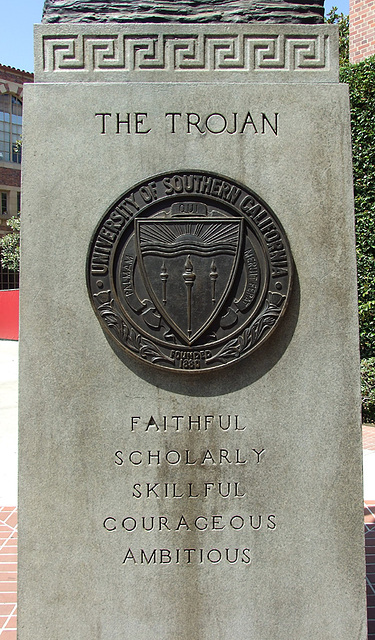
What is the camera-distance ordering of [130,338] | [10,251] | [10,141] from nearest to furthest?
[130,338], [10,251], [10,141]

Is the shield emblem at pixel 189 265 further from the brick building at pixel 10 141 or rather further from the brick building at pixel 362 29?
the brick building at pixel 10 141

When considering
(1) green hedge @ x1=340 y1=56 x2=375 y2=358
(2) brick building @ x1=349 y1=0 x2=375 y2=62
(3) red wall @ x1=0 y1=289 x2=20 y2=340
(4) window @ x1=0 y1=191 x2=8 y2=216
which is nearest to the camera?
(1) green hedge @ x1=340 y1=56 x2=375 y2=358

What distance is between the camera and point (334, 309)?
2.97 meters

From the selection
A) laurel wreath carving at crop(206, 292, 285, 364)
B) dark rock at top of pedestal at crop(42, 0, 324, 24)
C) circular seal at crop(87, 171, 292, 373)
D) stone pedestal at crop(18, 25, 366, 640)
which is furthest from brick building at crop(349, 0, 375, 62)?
laurel wreath carving at crop(206, 292, 285, 364)

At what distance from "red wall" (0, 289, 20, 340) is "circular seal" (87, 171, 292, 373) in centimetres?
1935

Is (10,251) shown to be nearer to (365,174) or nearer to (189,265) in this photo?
(365,174)

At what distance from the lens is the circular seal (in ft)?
9.59

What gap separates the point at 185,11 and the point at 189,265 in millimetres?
1425

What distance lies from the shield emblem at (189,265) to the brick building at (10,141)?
29.8 meters

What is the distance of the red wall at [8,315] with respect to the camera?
21.5 m

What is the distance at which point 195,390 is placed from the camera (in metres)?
2.96

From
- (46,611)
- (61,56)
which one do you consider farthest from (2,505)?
(61,56)

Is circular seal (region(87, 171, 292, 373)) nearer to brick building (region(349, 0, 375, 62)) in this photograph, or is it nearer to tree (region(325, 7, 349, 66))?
brick building (region(349, 0, 375, 62))

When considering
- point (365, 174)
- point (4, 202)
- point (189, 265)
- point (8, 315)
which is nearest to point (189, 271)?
point (189, 265)
